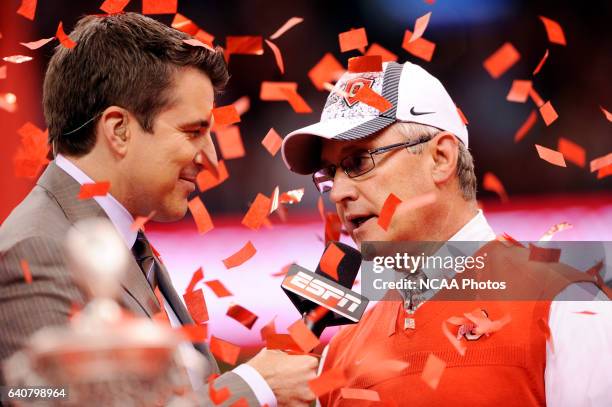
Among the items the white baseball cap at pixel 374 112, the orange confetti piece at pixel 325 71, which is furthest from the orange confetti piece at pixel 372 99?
the orange confetti piece at pixel 325 71

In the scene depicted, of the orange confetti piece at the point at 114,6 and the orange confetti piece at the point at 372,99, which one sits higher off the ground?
the orange confetti piece at the point at 114,6

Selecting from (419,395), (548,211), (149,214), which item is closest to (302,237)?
(548,211)

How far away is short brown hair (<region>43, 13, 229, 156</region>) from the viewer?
206cm

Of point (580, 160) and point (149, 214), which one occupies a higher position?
point (149, 214)

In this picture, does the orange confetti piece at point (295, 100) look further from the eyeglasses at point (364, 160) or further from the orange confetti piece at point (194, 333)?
the orange confetti piece at point (194, 333)

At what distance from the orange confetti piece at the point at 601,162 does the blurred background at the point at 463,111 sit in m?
0.06

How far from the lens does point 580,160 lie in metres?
4.53

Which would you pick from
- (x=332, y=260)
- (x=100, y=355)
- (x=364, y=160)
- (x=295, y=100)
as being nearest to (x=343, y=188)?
(x=364, y=160)

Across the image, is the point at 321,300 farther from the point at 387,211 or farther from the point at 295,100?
the point at 295,100

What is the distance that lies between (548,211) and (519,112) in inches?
22.8

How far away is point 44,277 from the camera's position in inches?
66.6

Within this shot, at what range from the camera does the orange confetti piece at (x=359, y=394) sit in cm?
189

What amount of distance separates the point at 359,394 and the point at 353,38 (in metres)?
2.92

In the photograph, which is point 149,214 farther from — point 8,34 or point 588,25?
point 588,25
